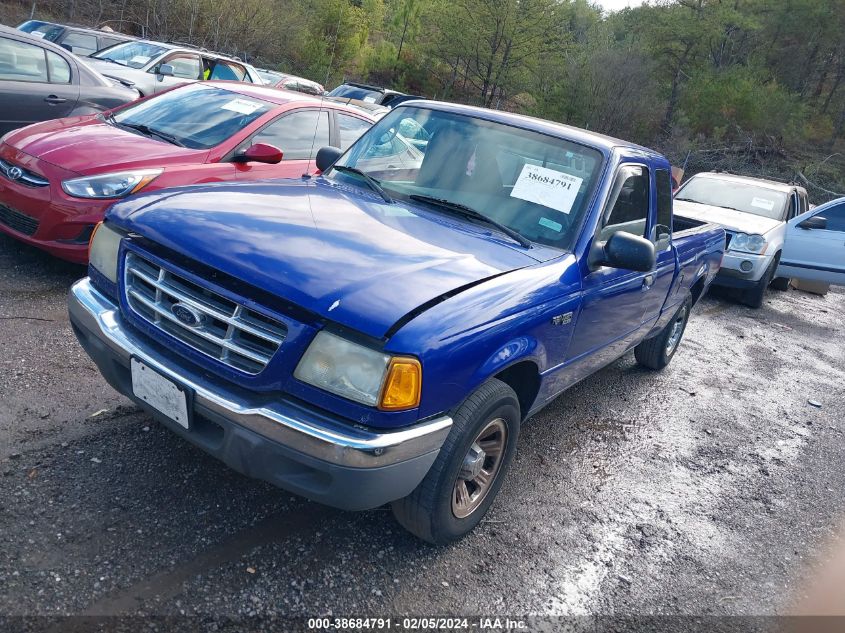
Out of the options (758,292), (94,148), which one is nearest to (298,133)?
(94,148)

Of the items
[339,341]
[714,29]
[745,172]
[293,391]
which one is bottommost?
[745,172]

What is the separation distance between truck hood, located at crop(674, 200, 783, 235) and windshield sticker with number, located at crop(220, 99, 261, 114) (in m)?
6.19

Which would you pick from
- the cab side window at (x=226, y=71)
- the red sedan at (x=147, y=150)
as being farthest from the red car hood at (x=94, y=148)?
the cab side window at (x=226, y=71)

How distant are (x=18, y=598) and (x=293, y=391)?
3.81 feet

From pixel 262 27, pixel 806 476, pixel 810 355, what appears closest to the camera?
pixel 806 476

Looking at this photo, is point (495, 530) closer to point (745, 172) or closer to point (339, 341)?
point (339, 341)

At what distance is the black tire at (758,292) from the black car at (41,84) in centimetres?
877

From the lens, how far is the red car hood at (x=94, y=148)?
16.2 ft

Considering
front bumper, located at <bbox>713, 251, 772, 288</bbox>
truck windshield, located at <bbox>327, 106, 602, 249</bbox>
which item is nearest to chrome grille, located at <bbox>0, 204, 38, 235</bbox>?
truck windshield, located at <bbox>327, 106, 602, 249</bbox>

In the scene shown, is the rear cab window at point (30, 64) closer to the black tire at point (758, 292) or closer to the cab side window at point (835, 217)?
the black tire at point (758, 292)

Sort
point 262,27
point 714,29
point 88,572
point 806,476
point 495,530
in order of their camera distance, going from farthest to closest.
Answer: point 714,29 → point 262,27 → point 806,476 → point 495,530 → point 88,572

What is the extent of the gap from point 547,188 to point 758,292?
24.3ft

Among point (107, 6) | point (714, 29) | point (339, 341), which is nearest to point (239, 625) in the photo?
point (339, 341)

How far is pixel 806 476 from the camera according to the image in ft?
15.1
